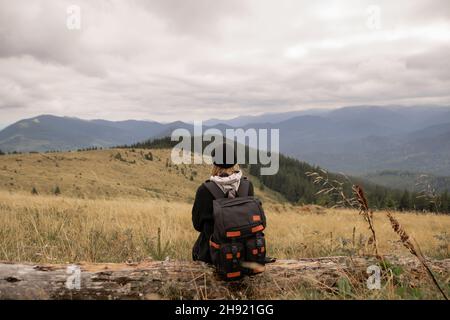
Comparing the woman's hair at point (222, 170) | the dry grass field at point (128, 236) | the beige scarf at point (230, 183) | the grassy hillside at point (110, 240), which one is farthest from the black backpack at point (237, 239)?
the grassy hillside at point (110, 240)

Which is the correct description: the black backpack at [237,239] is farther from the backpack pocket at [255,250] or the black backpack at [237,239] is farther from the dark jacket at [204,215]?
the dark jacket at [204,215]

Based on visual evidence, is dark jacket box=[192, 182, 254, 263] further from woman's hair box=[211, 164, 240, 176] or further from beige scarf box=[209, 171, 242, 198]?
woman's hair box=[211, 164, 240, 176]

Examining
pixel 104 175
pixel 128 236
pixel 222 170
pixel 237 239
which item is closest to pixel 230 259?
pixel 237 239

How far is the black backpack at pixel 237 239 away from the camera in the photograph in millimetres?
3719

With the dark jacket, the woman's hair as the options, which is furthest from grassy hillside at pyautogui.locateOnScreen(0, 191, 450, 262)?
the woman's hair

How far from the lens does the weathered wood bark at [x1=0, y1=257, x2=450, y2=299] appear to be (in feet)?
11.6

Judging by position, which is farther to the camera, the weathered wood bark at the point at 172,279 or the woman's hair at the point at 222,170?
the woman's hair at the point at 222,170

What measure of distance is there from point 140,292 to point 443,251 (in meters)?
6.40

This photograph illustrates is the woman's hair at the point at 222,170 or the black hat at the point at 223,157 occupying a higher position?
the black hat at the point at 223,157

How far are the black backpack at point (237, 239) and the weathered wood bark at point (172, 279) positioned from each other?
8.9 inches

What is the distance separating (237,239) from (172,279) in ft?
2.66

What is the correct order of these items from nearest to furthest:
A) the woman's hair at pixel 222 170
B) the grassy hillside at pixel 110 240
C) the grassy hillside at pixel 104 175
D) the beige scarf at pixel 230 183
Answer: the beige scarf at pixel 230 183, the woman's hair at pixel 222 170, the grassy hillside at pixel 110 240, the grassy hillside at pixel 104 175

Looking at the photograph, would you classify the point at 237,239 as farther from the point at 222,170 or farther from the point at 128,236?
the point at 128,236
